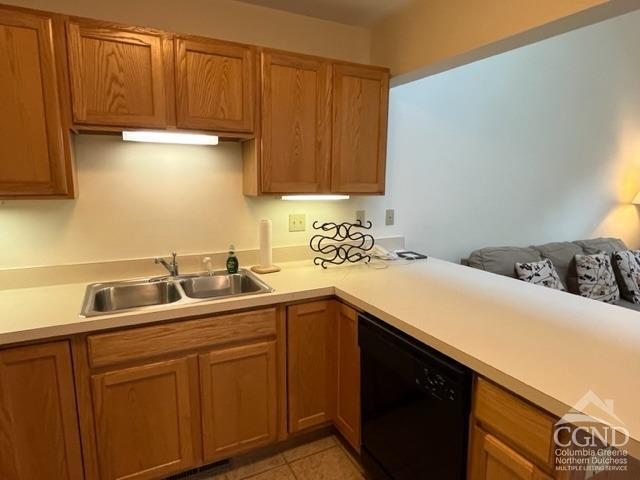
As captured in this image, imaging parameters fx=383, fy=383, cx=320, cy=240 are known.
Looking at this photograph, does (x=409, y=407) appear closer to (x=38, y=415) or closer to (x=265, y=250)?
(x=265, y=250)

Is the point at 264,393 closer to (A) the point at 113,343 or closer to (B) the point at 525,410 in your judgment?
(A) the point at 113,343

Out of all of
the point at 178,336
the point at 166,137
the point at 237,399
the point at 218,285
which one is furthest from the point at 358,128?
the point at 237,399

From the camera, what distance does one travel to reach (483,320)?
143cm

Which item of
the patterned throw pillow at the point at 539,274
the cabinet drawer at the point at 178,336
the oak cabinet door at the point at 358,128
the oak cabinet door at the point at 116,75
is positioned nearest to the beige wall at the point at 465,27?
the oak cabinet door at the point at 358,128

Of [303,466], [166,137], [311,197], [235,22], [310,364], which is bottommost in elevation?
[303,466]

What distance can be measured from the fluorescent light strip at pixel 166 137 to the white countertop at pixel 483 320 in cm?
77

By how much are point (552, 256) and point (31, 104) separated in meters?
3.65

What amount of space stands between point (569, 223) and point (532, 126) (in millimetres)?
1097

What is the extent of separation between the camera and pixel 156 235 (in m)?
2.09

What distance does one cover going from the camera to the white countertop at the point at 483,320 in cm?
100

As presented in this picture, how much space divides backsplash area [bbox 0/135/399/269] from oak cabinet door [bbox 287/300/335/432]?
25.4 inches

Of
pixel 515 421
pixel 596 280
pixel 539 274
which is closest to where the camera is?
pixel 515 421

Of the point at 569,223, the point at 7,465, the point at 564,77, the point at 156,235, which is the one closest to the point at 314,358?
the point at 156,235

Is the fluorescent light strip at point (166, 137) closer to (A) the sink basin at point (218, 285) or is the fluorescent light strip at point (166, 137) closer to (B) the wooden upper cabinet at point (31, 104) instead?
(B) the wooden upper cabinet at point (31, 104)
